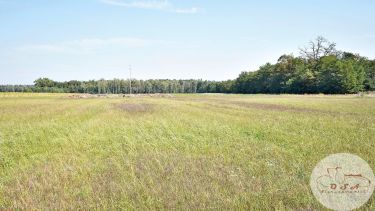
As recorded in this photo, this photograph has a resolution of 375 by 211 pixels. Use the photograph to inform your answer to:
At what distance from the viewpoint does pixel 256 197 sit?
7051 mm

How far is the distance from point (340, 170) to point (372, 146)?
15.7 ft

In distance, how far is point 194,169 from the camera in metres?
9.62

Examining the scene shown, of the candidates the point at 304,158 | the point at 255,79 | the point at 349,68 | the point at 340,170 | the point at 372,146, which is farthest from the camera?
the point at 255,79

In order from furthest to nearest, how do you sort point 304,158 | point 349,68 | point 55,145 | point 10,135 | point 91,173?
point 349,68, point 10,135, point 55,145, point 304,158, point 91,173

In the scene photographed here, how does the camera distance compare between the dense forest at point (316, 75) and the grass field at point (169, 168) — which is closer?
the grass field at point (169, 168)

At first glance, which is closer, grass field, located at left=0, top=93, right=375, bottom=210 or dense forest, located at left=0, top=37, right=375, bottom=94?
grass field, located at left=0, top=93, right=375, bottom=210

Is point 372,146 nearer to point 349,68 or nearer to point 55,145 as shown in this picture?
point 55,145

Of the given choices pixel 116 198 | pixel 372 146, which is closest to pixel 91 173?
pixel 116 198

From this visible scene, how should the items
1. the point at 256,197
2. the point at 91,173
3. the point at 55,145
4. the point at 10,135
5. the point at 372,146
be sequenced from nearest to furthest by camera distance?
the point at 256,197, the point at 91,173, the point at 372,146, the point at 55,145, the point at 10,135

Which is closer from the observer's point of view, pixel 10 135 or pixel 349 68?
pixel 10 135

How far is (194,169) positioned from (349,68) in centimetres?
10749

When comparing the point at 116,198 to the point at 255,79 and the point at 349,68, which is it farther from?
the point at 255,79

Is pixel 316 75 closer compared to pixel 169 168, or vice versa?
pixel 169 168

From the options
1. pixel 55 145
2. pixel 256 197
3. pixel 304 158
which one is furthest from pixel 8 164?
pixel 304 158
